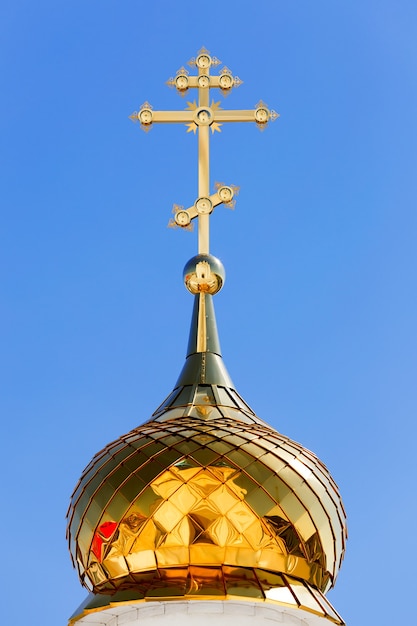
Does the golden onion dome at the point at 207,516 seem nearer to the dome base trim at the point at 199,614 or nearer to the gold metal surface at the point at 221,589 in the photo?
the gold metal surface at the point at 221,589

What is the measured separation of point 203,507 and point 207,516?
75 millimetres

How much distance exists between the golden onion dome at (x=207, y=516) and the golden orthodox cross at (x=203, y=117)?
72.3 inches

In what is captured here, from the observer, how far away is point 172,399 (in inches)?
531

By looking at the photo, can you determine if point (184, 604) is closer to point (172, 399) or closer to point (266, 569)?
point (266, 569)

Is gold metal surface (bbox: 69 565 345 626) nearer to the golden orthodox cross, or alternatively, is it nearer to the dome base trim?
the dome base trim

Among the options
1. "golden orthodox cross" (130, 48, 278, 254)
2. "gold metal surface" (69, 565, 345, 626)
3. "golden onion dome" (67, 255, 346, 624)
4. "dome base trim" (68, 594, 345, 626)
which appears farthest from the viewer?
"golden orthodox cross" (130, 48, 278, 254)

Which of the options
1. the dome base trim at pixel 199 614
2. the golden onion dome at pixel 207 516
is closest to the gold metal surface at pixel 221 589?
the golden onion dome at pixel 207 516

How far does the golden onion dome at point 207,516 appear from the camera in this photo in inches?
466

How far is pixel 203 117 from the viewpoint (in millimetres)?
14391

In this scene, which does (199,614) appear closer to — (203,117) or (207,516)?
(207,516)

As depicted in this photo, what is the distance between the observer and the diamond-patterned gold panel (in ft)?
39.1

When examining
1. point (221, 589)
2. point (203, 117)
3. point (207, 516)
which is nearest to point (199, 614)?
point (221, 589)

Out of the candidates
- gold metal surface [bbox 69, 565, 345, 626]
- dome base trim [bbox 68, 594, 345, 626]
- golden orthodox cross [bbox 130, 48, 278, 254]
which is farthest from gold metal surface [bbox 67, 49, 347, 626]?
golden orthodox cross [bbox 130, 48, 278, 254]

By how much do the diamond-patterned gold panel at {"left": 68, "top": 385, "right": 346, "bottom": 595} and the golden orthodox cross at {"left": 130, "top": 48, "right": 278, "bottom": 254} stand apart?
2.03 metres
